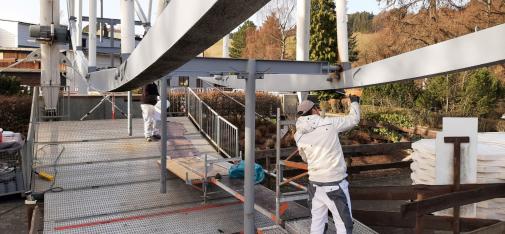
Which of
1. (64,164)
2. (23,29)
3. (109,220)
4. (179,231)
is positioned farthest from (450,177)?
(23,29)

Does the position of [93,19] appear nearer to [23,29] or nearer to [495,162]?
[495,162]

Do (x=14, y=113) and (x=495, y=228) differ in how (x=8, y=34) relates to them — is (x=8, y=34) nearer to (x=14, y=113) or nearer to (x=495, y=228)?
(x=14, y=113)

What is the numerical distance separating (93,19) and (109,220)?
813cm

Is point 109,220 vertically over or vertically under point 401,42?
under

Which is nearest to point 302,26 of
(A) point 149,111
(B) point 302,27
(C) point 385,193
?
(B) point 302,27

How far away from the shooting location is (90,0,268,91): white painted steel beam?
2.16 meters

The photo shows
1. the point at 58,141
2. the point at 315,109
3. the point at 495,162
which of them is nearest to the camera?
the point at 315,109

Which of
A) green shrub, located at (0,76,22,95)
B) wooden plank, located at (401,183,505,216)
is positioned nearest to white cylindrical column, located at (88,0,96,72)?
green shrub, located at (0,76,22,95)

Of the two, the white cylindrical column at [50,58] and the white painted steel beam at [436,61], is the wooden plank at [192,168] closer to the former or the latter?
the white painted steel beam at [436,61]

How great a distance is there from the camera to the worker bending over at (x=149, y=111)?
1120 cm

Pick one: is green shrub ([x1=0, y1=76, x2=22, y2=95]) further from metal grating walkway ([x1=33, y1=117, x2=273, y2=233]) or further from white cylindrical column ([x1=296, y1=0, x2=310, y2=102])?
white cylindrical column ([x1=296, y1=0, x2=310, y2=102])

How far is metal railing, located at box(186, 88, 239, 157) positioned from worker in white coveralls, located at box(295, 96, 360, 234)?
5524 millimetres

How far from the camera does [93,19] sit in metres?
12.7

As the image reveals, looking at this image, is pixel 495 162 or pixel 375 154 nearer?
pixel 495 162
